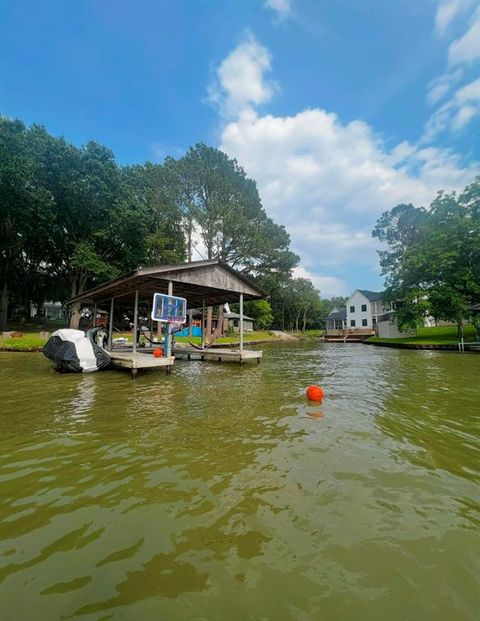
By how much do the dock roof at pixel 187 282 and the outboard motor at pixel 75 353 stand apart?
2597 mm

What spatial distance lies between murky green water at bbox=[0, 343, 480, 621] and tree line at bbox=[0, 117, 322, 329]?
2419 centimetres

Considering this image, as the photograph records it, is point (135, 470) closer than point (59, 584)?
No

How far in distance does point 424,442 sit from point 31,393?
8852 mm

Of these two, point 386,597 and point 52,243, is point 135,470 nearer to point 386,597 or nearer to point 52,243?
point 386,597

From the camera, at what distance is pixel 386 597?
6.02ft

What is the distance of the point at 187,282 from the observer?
12.7 meters

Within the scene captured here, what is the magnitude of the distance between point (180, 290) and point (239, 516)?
13.9 m

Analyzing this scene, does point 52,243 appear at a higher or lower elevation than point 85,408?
higher

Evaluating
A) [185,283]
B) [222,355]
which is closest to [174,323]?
[185,283]

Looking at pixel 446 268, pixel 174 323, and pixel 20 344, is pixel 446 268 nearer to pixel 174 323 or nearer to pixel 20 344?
pixel 174 323

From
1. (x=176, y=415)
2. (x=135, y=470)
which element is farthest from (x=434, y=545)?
(x=176, y=415)

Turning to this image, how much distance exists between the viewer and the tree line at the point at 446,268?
2392 cm

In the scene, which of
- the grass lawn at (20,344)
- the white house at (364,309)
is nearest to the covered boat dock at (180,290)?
the grass lawn at (20,344)

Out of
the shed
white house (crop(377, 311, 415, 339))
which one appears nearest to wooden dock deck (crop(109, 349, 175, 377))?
the shed
